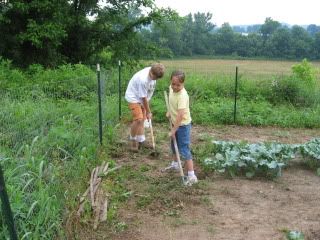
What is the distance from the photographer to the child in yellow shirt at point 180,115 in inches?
202

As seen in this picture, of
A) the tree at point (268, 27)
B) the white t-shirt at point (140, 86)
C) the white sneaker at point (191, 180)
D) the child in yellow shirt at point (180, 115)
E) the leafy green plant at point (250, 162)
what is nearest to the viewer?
the child in yellow shirt at point (180, 115)

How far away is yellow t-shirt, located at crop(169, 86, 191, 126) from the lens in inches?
204

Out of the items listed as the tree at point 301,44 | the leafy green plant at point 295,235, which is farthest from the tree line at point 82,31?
the tree at point 301,44

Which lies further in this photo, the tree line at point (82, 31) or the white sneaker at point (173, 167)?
the tree line at point (82, 31)

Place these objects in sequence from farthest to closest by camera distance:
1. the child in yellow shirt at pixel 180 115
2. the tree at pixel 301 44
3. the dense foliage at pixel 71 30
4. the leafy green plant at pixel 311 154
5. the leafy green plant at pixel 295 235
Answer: the tree at pixel 301 44, the dense foliage at pixel 71 30, the leafy green plant at pixel 311 154, the child in yellow shirt at pixel 180 115, the leafy green plant at pixel 295 235

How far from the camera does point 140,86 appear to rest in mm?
6590

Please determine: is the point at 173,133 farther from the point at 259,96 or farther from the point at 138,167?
the point at 259,96

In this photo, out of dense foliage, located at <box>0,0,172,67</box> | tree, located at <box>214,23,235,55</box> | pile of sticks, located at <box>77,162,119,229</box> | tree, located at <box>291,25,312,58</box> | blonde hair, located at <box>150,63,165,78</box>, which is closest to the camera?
pile of sticks, located at <box>77,162,119,229</box>

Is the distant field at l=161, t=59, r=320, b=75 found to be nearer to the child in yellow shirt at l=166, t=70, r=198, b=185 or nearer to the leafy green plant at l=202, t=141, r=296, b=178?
the leafy green plant at l=202, t=141, r=296, b=178

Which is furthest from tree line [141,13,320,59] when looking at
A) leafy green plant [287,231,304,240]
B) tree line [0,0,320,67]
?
leafy green plant [287,231,304,240]

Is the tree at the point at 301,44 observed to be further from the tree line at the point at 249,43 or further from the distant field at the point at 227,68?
the distant field at the point at 227,68

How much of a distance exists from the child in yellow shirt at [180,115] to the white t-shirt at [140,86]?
46.8 inches

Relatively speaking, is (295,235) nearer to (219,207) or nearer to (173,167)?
(219,207)

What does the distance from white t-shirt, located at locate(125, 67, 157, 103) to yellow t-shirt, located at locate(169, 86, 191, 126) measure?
125 centimetres
